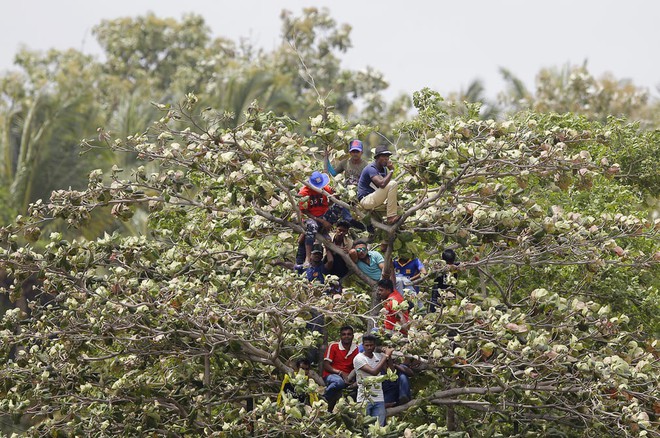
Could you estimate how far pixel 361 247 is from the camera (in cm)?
1210

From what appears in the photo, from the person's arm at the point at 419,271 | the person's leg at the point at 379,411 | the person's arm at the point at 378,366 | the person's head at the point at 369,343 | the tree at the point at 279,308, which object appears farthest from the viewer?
the person's arm at the point at 419,271

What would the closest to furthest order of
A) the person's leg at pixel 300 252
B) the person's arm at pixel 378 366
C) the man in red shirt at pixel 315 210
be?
the person's arm at pixel 378 366, the man in red shirt at pixel 315 210, the person's leg at pixel 300 252

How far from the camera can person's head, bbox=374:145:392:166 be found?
1159 centimetres

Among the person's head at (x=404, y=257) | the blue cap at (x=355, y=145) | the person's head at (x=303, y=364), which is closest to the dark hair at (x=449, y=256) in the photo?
the person's head at (x=404, y=257)

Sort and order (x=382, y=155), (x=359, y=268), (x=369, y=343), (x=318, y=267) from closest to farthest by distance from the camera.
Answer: (x=369, y=343) < (x=382, y=155) < (x=318, y=267) < (x=359, y=268)

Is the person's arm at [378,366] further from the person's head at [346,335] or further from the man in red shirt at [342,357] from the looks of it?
the person's head at [346,335]

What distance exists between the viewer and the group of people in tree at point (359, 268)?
11.3 m

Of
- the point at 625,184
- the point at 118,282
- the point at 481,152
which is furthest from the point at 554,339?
the point at 625,184

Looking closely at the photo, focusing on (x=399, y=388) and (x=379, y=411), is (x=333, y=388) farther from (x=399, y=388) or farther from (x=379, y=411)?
(x=399, y=388)

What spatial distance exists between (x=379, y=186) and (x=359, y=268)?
1.17 meters

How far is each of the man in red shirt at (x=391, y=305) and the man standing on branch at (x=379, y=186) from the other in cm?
62

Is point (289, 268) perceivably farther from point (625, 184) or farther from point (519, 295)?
point (625, 184)

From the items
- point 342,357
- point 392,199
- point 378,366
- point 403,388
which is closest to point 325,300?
point 378,366

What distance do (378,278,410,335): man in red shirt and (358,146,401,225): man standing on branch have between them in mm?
622
